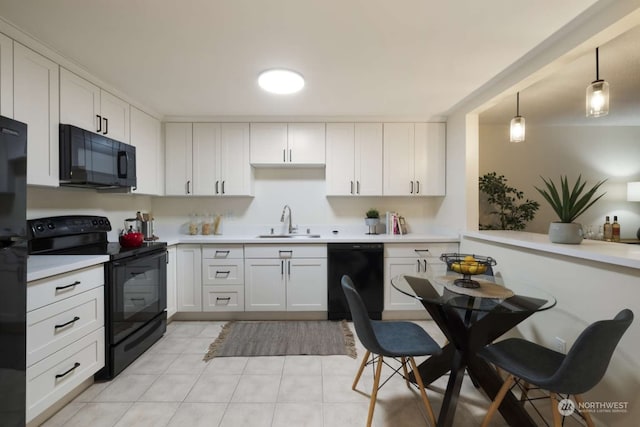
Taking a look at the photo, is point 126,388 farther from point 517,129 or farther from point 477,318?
point 517,129

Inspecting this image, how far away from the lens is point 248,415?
1.62 metres

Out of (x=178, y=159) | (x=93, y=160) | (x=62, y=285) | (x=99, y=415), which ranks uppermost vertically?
(x=178, y=159)

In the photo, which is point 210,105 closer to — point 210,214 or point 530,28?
point 210,214

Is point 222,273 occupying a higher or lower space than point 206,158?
lower

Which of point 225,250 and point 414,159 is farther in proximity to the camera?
point 414,159

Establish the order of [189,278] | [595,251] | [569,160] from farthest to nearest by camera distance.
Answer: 1. [569,160]
2. [189,278]
3. [595,251]

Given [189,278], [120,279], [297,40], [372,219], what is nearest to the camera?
[297,40]

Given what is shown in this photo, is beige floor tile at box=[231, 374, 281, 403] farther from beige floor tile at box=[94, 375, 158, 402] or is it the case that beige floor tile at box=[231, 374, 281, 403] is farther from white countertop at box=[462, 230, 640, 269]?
white countertop at box=[462, 230, 640, 269]

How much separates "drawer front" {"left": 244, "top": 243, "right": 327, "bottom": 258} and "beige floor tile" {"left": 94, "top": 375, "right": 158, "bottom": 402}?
1.33m

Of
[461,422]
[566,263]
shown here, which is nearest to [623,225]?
[566,263]

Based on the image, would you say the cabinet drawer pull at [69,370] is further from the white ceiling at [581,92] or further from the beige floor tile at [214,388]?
the white ceiling at [581,92]

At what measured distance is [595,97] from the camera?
1.57m

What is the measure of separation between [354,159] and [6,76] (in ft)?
9.36

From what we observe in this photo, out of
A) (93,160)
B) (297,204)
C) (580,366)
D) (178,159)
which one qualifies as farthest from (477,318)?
(178,159)
